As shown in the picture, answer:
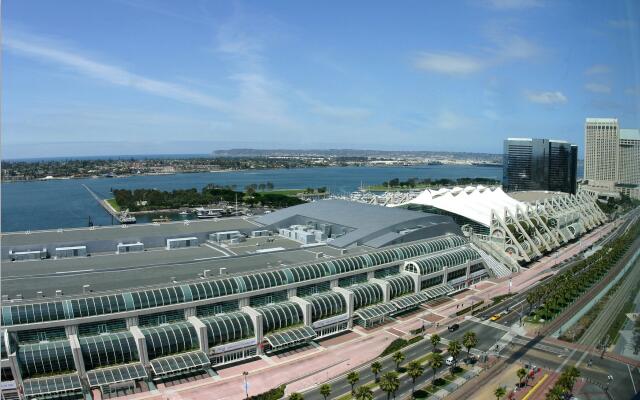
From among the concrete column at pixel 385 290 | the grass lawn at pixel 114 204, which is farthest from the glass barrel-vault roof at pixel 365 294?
the grass lawn at pixel 114 204

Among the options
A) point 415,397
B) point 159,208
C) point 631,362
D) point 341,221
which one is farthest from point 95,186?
point 631,362

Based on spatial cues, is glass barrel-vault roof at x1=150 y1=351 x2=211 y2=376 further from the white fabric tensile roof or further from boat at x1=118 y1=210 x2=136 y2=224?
boat at x1=118 y1=210 x2=136 y2=224

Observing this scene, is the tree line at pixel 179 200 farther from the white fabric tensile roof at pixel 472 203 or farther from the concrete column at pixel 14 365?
the concrete column at pixel 14 365

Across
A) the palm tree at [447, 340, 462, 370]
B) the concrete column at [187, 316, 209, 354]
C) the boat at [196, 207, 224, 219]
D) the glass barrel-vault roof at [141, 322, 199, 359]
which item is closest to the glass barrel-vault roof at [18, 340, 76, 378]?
the glass barrel-vault roof at [141, 322, 199, 359]

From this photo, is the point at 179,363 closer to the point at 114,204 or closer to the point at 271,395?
the point at 271,395

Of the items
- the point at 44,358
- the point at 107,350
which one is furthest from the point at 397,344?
the point at 44,358

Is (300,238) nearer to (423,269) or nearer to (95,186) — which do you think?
(423,269)

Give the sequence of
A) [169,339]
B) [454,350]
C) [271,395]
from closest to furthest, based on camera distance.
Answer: [271,395] < [454,350] < [169,339]
